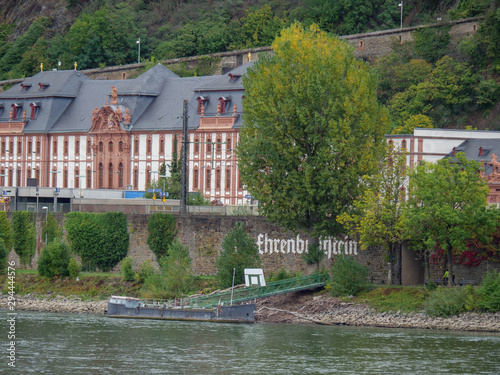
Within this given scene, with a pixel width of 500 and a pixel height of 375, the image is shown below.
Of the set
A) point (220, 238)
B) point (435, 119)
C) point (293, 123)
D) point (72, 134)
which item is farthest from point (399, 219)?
point (72, 134)

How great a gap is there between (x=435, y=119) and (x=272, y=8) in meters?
46.2

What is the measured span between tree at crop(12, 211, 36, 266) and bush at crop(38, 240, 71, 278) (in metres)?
6.58

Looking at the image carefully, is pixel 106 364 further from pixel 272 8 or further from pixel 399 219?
pixel 272 8

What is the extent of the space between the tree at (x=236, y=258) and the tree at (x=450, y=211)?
10030mm

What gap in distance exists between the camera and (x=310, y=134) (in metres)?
67.4

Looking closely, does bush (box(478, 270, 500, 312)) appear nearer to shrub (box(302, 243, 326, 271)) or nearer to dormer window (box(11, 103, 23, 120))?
shrub (box(302, 243, 326, 271))

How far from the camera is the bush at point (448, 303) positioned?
200ft

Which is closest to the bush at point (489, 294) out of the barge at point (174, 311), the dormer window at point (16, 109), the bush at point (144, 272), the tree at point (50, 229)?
the barge at point (174, 311)

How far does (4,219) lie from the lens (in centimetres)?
8688

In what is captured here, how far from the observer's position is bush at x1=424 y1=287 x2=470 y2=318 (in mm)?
60875

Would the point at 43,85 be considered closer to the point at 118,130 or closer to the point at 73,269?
the point at 118,130

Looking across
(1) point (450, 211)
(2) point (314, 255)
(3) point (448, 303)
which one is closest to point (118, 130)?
(2) point (314, 255)

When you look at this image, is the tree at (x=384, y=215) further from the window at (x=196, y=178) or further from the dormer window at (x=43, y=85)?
the dormer window at (x=43, y=85)

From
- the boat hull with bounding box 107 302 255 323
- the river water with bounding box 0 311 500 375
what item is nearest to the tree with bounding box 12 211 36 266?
the boat hull with bounding box 107 302 255 323
